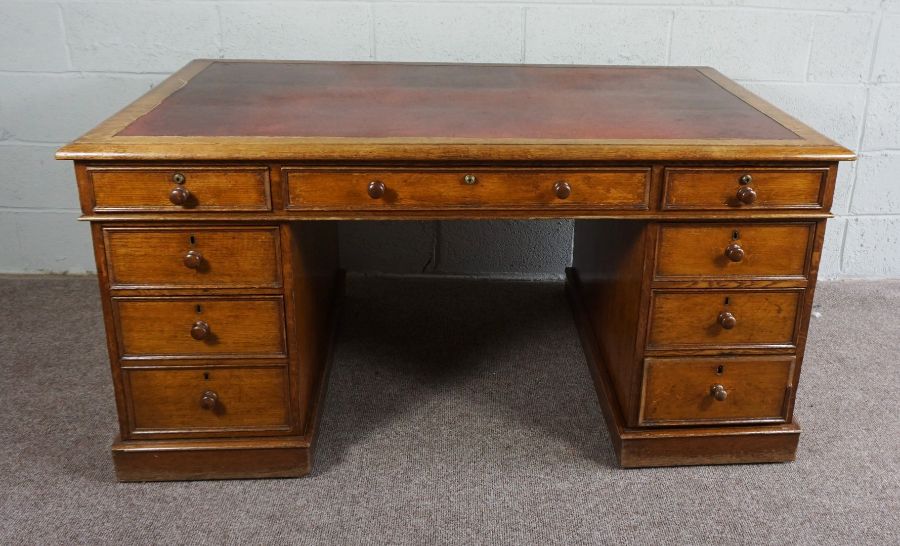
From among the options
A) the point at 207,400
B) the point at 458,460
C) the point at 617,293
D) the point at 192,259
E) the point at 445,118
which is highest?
the point at 445,118

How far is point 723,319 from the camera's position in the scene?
1823 millimetres

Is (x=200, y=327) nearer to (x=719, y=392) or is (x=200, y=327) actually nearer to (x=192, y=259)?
(x=192, y=259)

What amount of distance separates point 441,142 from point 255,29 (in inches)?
46.9

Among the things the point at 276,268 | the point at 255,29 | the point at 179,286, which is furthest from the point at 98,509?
the point at 255,29

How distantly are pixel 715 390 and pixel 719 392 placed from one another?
0.01 meters

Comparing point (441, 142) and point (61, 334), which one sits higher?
point (441, 142)

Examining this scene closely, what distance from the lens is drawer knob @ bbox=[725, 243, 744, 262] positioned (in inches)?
69.3

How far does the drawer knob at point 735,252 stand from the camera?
176 centimetres

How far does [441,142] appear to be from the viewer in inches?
65.4

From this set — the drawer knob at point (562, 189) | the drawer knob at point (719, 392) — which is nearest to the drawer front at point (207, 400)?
the drawer knob at point (562, 189)

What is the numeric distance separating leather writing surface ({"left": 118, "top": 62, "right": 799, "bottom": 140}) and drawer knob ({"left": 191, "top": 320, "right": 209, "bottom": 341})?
393 mm

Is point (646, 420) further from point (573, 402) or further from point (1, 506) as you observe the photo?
point (1, 506)

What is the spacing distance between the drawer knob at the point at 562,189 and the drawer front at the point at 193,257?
57cm

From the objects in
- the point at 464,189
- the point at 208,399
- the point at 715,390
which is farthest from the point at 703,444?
the point at 208,399
